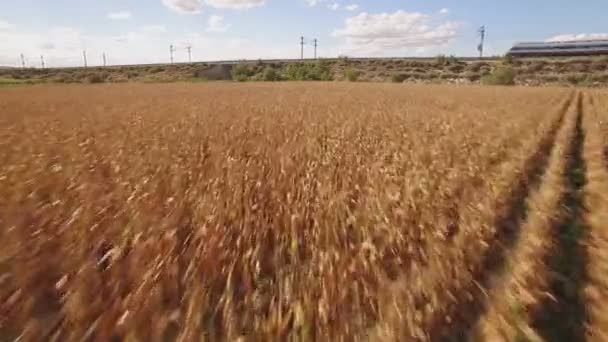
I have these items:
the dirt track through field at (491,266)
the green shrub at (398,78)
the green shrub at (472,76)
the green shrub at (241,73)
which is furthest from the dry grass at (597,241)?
the green shrub at (241,73)

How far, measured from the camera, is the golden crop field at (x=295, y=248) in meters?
2.46

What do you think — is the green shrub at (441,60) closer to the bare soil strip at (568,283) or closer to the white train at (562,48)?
the white train at (562,48)

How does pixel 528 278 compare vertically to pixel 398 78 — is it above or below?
below

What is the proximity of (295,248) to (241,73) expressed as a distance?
8713 cm

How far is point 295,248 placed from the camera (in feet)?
11.1

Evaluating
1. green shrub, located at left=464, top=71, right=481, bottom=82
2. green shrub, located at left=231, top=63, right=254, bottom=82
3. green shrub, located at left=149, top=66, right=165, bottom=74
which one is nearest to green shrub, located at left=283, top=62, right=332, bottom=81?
green shrub, located at left=231, top=63, right=254, bottom=82

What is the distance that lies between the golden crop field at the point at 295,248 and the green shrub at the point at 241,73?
7929cm

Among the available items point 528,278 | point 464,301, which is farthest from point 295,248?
point 528,278

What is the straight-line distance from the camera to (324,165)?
20.5ft

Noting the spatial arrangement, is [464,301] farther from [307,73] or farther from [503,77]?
[307,73]

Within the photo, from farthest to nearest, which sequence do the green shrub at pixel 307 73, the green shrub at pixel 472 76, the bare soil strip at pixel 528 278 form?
the green shrub at pixel 307 73, the green shrub at pixel 472 76, the bare soil strip at pixel 528 278

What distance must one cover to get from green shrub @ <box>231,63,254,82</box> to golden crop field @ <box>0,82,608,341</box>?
79.3 meters

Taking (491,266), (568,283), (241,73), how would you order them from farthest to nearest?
(241,73) < (491,266) < (568,283)

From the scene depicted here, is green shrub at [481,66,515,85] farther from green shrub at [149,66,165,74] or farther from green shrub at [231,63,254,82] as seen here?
green shrub at [149,66,165,74]
